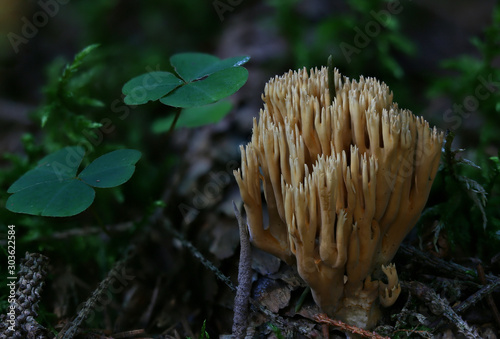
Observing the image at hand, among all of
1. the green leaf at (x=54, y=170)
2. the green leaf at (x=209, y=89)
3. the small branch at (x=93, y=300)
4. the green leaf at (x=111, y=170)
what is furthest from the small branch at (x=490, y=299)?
the green leaf at (x=54, y=170)

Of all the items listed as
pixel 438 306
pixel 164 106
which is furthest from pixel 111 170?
pixel 164 106

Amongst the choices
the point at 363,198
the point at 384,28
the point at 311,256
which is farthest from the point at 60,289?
the point at 384,28

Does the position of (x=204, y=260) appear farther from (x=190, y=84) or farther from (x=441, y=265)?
(x=441, y=265)

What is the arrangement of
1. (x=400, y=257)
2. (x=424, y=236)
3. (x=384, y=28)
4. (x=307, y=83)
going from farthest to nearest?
(x=384, y=28) → (x=424, y=236) → (x=400, y=257) → (x=307, y=83)

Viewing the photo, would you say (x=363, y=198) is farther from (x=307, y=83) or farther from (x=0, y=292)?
(x=0, y=292)

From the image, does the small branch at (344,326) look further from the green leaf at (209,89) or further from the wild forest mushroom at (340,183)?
the green leaf at (209,89)
